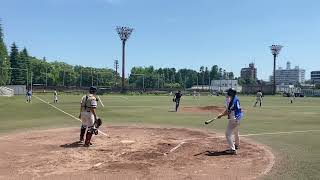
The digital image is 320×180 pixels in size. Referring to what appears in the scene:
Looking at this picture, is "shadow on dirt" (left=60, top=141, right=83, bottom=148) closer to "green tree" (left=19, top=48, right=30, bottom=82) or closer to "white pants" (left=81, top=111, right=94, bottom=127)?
"white pants" (left=81, top=111, right=94, bottom=127)

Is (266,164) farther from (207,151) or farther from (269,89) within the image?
(269,89)

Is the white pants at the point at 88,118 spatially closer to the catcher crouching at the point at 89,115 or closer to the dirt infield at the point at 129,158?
the catcher crouching at the point at 89,115

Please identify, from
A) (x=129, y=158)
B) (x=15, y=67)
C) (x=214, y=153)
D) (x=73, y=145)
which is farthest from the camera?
(x=15, y=67)

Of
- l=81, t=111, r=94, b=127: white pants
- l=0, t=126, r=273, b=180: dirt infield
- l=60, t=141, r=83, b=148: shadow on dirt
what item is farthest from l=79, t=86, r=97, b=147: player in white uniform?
l=0, t=126, r=273, b=180: dirt infield

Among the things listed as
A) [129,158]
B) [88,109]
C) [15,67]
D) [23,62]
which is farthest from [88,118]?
[23,62]

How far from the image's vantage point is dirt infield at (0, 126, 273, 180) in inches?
401

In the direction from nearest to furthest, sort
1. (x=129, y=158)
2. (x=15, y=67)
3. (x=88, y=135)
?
(x=129, y=158) < (x=88, y=135) < (x=15, y=67)

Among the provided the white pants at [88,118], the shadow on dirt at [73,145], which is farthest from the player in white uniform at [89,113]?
the shadow on dirt at [73,145]

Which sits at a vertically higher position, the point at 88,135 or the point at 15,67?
the point at 15,67

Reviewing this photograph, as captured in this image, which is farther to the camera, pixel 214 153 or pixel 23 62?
pixel 23 62

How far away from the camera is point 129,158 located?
39.5ft

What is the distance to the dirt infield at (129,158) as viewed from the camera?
10180 millimetres

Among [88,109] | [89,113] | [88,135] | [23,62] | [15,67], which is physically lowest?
[88,135]

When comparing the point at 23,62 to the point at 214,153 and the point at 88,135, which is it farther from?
the point at 214,153
